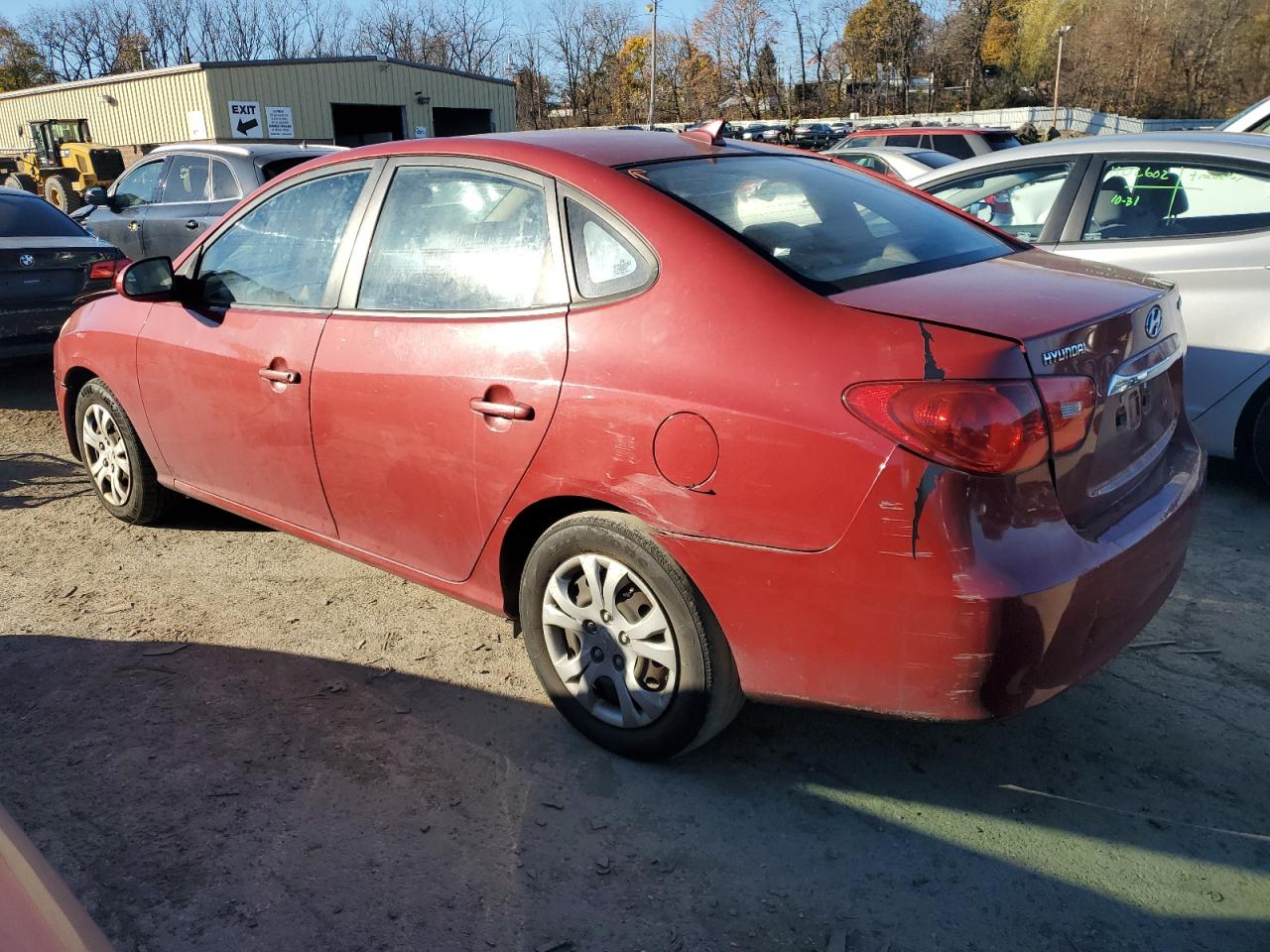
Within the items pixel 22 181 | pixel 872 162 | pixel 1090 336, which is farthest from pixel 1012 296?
pixel 22 181

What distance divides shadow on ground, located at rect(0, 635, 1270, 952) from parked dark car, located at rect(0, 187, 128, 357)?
175 inches

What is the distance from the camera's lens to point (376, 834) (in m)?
2.62

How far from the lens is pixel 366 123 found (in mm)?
39031

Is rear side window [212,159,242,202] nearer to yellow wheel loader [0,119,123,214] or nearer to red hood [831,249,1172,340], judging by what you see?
red hood [831,249,1172,340]

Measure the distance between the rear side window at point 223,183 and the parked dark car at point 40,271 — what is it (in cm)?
186

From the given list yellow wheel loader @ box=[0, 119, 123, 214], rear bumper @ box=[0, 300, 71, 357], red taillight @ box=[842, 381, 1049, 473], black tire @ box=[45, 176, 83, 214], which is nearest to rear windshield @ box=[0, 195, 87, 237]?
rear bumper @ box=[0, 300, 71, 357]

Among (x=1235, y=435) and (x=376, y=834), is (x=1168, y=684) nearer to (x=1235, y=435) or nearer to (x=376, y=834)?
(x=1235, y=435)

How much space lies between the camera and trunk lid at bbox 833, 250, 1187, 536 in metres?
2.30

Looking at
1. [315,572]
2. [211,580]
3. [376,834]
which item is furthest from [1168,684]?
[211,580]

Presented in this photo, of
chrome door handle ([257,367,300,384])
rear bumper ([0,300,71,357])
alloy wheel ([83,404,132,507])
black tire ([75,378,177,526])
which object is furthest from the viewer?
rear bumper ([0,300,71,357])

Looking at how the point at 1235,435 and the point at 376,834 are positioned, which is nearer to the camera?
the point at 376,834

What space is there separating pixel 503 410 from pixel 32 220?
6.31 meters

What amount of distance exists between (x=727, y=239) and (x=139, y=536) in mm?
3375

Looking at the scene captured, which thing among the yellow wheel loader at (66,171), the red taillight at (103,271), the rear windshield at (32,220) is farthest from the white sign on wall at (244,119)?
the red taillight at (103,271)
